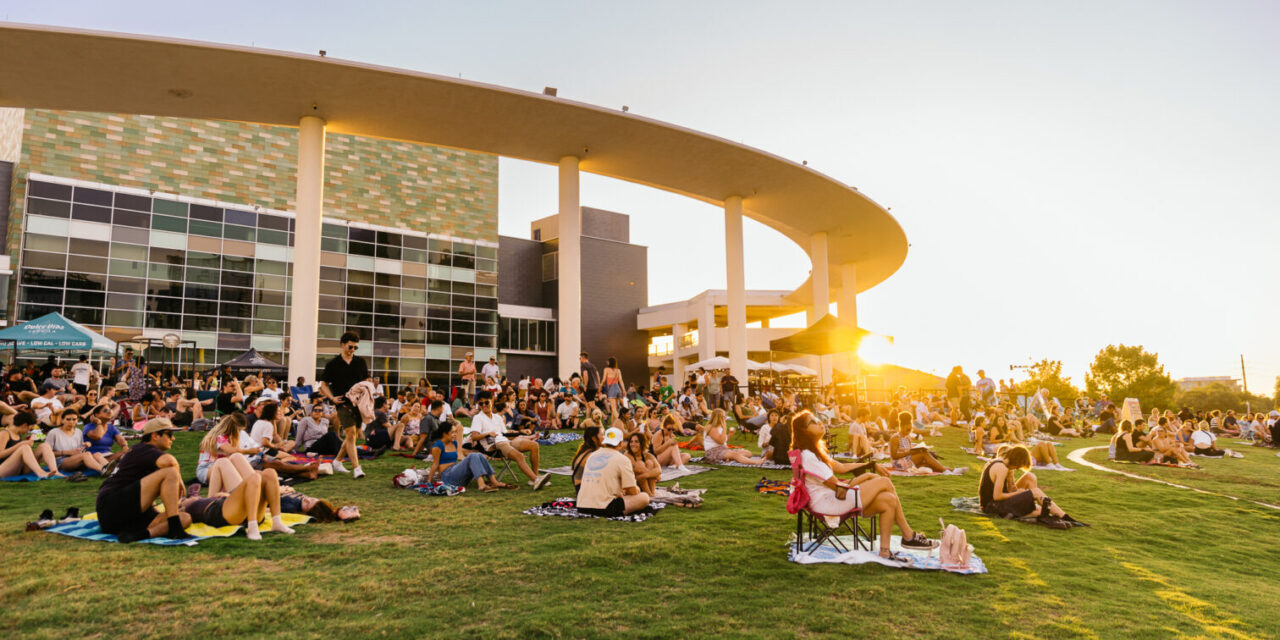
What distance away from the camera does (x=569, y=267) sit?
2416 cm

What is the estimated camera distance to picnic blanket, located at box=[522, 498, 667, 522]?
24.8 feet

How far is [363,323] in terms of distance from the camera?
36.4 m

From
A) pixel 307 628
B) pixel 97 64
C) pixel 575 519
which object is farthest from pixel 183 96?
pixel 307 628

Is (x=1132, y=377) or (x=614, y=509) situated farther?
(x=1132, y=377)

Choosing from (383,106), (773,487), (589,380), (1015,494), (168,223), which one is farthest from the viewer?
(168,223)

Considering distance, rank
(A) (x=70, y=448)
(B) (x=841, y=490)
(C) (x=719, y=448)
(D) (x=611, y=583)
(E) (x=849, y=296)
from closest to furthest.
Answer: (D) (x=611, y=583) → (B) (x=841, y=490) → (A) (x=70, y=448) → (C) (x=719, y=448) → (E) (x=849, y=296)

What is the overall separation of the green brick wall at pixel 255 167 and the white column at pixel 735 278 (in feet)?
A: 62.3

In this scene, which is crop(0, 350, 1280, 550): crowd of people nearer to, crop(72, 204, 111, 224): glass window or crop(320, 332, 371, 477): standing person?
crop(320, 332, 371, 477): standing person

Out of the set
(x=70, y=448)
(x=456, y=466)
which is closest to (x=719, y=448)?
(x=456, y=466)

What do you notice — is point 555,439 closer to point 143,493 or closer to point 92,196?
point 143,493

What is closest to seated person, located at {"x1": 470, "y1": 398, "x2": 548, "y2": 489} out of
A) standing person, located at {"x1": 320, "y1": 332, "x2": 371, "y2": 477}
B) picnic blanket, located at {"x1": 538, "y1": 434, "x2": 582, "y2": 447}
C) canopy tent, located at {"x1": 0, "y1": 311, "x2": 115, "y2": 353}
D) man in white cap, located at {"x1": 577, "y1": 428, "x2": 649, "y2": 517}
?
standing person, located at {"x1": 320, "y1": 332, "x2": 371, "y2": 477}

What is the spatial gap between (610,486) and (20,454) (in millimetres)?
8505

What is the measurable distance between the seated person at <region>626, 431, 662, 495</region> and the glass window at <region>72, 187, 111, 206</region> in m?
31.4

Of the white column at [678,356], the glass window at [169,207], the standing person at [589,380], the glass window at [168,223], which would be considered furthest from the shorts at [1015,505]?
the white column at [678,356]
